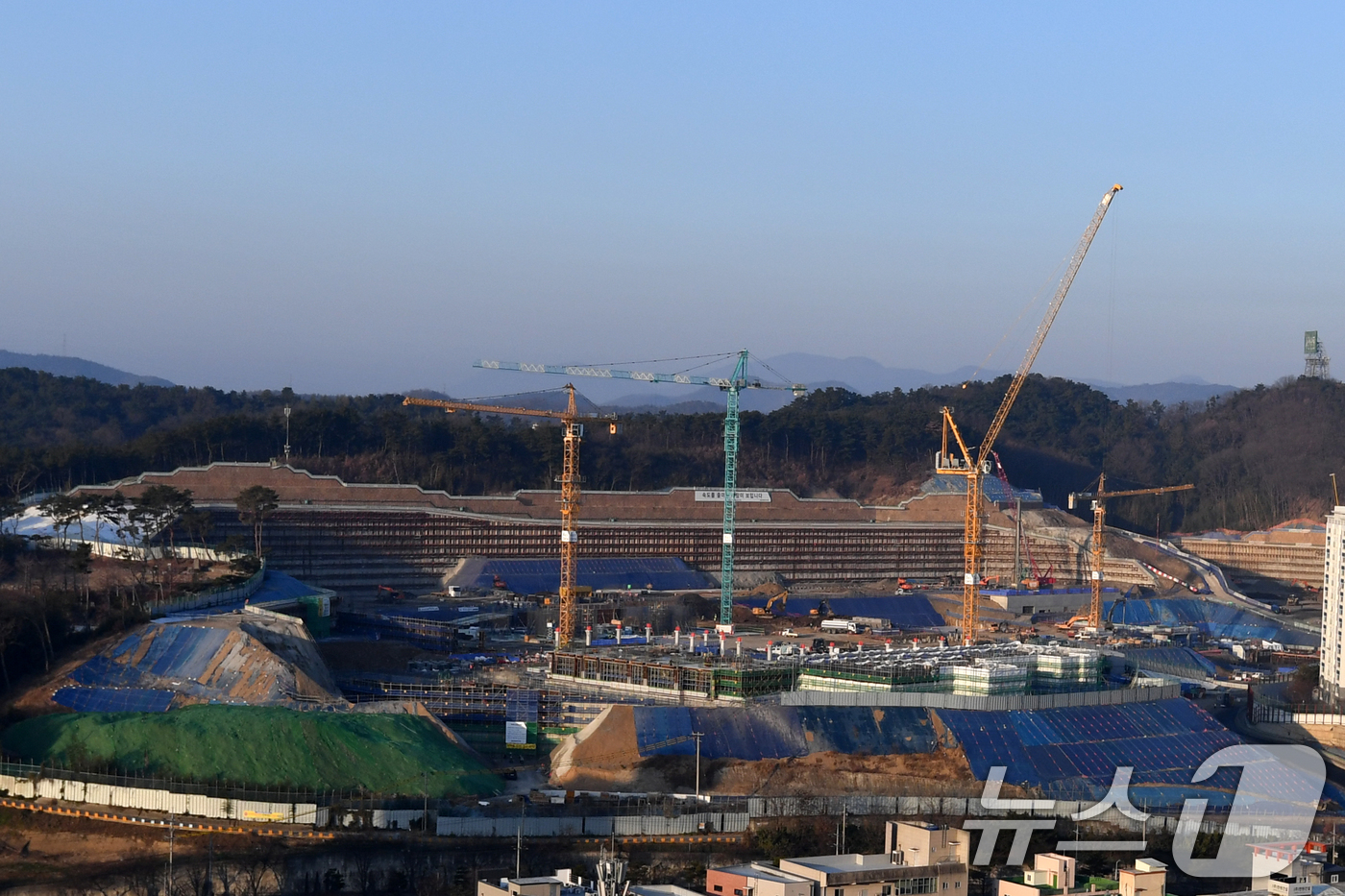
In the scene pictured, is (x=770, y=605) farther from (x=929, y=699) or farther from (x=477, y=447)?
(x=929, y=699)

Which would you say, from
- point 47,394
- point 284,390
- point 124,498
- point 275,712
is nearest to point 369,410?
point 284,390

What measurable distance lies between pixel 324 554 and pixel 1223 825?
7069 cm

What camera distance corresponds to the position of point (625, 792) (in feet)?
226

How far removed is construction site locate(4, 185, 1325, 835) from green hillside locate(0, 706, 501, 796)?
138 millimetres

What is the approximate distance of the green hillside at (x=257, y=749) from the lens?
6475cm

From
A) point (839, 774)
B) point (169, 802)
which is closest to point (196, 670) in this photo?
point (169, 802)

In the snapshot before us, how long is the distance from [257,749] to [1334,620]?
60.8m

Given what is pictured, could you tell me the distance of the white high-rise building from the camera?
98250 millimetres

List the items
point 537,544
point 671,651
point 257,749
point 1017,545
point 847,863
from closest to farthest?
1. point 847,863
2. point 257,749
3. point 671,651
4. point 537,544
5. point 1017,545

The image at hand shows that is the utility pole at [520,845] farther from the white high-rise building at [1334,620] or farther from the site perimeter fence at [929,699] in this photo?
the white high-rise building at [1334,620]

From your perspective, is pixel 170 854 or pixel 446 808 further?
pixel 446 808

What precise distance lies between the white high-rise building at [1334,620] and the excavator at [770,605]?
120ft

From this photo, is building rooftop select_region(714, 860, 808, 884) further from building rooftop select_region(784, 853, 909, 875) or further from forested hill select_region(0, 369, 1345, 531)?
forested hill select_region(0, 369, 1345, 531)

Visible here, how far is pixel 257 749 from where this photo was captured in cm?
6588
